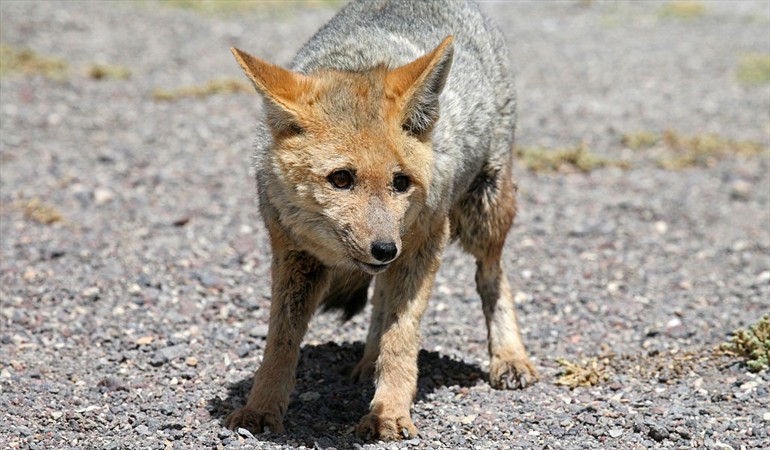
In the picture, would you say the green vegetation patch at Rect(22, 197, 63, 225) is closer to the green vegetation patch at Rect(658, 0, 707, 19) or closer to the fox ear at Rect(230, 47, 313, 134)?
the fox ear at Rect(230, 47, 313, 134)

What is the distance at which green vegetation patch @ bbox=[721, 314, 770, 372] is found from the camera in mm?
6336

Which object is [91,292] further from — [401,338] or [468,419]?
[468,419]

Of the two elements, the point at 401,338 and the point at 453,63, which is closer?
the point at 401,338

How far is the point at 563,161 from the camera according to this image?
11.5m

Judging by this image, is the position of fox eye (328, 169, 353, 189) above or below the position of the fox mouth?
above

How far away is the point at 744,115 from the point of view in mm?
13172

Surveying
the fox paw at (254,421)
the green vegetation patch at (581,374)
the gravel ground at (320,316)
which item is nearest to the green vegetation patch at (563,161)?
the gravel ground at (320,316)

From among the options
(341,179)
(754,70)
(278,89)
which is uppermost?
(754,70)

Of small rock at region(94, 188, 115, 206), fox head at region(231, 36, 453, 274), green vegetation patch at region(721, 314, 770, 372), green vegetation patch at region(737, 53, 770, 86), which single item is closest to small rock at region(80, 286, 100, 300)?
small rock at region(94, 188, 115, 206)

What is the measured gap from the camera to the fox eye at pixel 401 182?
5152 millimetres

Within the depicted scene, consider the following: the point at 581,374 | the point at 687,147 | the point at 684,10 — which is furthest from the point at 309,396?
the point at 684,10

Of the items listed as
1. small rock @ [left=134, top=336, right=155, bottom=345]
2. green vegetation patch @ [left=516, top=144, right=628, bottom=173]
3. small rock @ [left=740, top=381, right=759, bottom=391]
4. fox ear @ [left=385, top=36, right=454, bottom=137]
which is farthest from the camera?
green vegetation patch @ [left=516, top=144, right=628, bottom=173]

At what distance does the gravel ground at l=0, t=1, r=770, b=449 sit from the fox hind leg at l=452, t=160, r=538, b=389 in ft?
0.70

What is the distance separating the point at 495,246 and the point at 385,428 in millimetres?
1828
